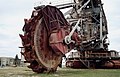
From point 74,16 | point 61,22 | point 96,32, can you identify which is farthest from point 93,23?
point 61,22

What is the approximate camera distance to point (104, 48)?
162 ft

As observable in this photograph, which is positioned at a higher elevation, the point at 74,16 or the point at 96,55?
the point at 74,16

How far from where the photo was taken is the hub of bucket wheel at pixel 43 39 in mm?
27922

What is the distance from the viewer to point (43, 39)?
1131 inches

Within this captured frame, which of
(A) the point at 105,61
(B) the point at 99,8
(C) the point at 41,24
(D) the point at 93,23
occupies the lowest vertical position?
(A) the point at 105,61

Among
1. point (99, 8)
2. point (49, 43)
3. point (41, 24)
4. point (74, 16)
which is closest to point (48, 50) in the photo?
point (49, 43)

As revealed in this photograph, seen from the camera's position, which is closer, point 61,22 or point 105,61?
point 61,22

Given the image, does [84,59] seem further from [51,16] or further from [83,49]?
[51,16]

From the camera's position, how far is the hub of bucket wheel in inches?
1099

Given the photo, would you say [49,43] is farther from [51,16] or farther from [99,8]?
[99,8]

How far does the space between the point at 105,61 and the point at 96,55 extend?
7.72ft

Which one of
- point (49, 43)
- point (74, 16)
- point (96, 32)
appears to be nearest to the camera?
point (49, 43)

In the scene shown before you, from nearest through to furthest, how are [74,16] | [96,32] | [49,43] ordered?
1. [49,43]
2. [74,16]
3. [96,32]

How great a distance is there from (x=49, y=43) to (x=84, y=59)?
1911 centimetres
